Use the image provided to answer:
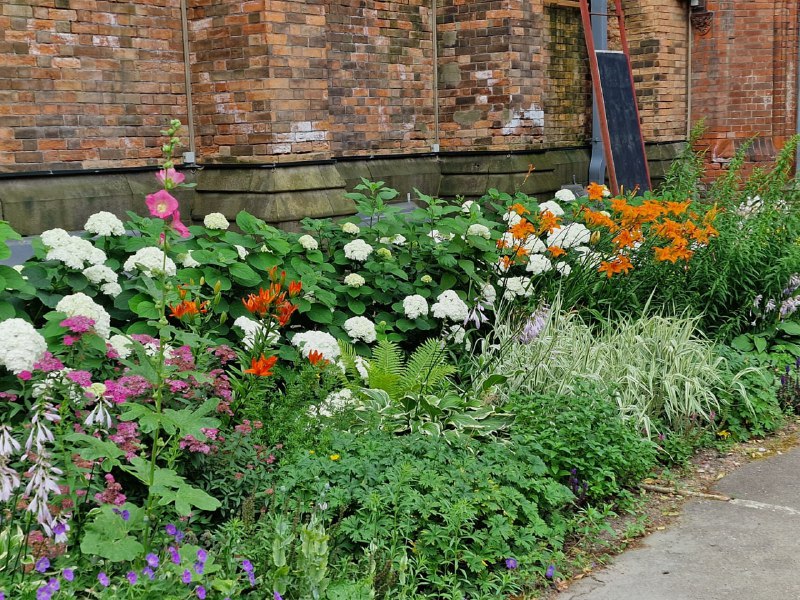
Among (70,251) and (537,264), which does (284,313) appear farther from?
(537,264)

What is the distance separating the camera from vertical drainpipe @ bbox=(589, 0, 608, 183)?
37.2ft

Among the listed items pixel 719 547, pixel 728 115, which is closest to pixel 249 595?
pixel 719 547

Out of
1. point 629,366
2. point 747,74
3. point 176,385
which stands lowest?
point 629,366

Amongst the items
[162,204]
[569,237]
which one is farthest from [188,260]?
[569,237]

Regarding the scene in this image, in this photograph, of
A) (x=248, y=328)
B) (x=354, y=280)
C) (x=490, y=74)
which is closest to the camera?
(x=248, y=328)

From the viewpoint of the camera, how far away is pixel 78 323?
3734mm

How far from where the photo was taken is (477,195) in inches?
393

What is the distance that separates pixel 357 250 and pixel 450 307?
0.65m

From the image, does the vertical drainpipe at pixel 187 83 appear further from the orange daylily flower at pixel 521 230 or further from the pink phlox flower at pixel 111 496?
the pink phlox flower at pixel 111 496

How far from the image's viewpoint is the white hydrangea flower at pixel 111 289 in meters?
4.52

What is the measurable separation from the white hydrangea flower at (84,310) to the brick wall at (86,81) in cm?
310

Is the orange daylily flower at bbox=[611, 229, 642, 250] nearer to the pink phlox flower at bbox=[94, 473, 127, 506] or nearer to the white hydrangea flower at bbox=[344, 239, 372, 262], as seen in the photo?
the white hydrangea flower at bbox=[344, 239, 372, 262]

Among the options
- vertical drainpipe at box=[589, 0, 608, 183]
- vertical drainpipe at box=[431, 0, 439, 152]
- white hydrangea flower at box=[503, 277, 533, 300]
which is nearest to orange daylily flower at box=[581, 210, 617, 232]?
white hydrangea flower at box=[503, 277, 533, 300]

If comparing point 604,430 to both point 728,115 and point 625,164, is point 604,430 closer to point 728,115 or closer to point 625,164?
point 625,164
